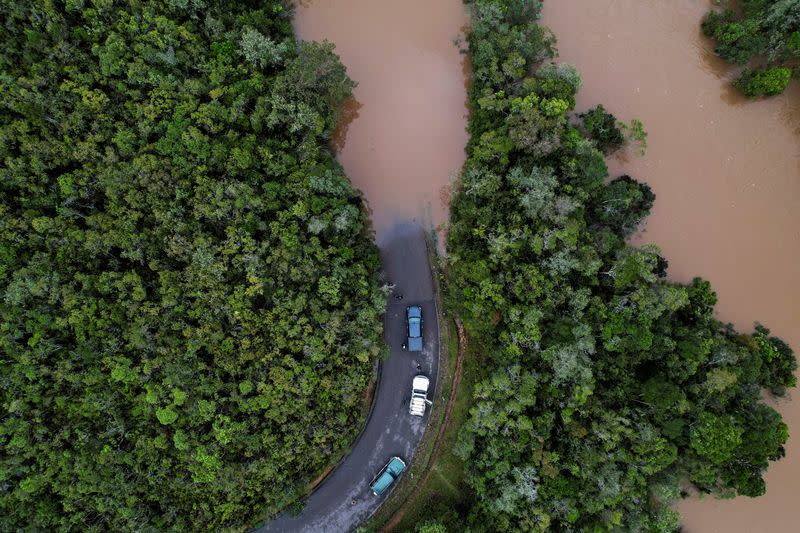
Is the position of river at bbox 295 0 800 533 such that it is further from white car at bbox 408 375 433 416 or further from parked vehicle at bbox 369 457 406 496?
parked vehicle at bbox 369 457 406 496

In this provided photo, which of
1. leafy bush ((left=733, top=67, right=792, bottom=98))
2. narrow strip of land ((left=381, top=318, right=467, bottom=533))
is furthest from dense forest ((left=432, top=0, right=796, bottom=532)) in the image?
leafy bush ((left=733, top=67, right=792, bottom=98))

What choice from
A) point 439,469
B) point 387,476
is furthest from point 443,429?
point 387,476

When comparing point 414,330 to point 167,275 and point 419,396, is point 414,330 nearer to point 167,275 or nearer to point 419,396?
A: point 419,396

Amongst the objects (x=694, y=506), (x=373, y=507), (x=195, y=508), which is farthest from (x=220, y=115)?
(x=694, y=506)

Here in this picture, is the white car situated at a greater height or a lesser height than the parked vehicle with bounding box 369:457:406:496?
greater

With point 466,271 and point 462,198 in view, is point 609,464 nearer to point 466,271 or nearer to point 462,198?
point 466,271

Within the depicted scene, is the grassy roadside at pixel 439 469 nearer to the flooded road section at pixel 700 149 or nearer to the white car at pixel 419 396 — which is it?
the white car at pixel 419 396
